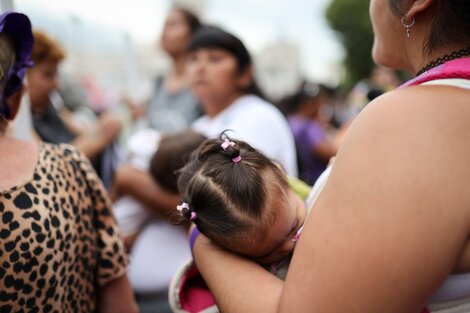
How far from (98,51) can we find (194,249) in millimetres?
4305

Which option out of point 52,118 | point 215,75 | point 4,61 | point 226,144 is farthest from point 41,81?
point 226,144

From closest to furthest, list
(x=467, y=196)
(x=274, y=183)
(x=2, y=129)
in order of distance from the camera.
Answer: (x=467, y=196) → (x=274, y=183) → (x=2, y=129)

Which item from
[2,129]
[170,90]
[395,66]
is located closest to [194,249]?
[2,129]

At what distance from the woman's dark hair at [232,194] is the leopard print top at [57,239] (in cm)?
41

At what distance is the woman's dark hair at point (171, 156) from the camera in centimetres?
239

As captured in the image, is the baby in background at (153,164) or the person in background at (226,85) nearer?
the baby in background at (153,164)

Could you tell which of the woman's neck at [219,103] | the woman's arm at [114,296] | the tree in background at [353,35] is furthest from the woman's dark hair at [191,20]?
the tree in background at [353,35]

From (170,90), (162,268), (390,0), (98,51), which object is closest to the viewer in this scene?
(390,0)

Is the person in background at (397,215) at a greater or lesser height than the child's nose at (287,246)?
greater

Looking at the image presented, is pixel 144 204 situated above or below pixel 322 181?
below

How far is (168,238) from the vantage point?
2.54 metres

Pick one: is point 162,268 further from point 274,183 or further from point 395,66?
point 395,66

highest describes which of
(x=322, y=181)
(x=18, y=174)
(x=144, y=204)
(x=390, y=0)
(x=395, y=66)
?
(x=390, y=0)

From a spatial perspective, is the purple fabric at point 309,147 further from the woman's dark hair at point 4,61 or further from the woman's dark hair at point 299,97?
the woman's dark hair at point 4,61
